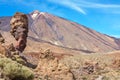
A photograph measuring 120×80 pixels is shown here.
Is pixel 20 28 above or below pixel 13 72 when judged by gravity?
above

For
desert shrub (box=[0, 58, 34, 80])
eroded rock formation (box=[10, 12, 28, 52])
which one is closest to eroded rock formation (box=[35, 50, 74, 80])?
desert shrub (box=[0, 58, 34, 80])

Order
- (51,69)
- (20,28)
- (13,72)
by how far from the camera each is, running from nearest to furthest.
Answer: (13,72)
(51,69)
(20,28)

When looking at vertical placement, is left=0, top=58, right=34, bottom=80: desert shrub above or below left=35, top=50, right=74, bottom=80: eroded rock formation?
below

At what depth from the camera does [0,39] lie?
103 feet

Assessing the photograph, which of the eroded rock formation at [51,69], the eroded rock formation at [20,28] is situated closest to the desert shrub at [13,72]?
the eroded rock formation at [51,69]

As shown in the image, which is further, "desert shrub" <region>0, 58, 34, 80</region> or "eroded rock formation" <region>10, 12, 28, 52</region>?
"eroded rock formation" <region>10, 12, 28, 52</region>

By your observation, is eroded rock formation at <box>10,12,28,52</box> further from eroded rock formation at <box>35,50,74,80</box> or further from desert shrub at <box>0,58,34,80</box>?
desert shrub at <box>0,58,34,80</box>

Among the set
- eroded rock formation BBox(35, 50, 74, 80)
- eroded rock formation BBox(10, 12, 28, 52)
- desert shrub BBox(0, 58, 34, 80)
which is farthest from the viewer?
eroded rock formation BBox(10, 12, 28, 52)

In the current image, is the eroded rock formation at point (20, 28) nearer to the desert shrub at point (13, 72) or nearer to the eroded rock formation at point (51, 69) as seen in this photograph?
the eroded rock formation at point (51, 69)

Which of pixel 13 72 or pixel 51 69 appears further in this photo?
pixel 51 69

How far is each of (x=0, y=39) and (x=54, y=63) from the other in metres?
5.98

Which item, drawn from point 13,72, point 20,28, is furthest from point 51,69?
point 20,28

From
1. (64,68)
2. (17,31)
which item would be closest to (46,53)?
(64,68)

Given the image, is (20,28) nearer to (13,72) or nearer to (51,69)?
(51,69)
